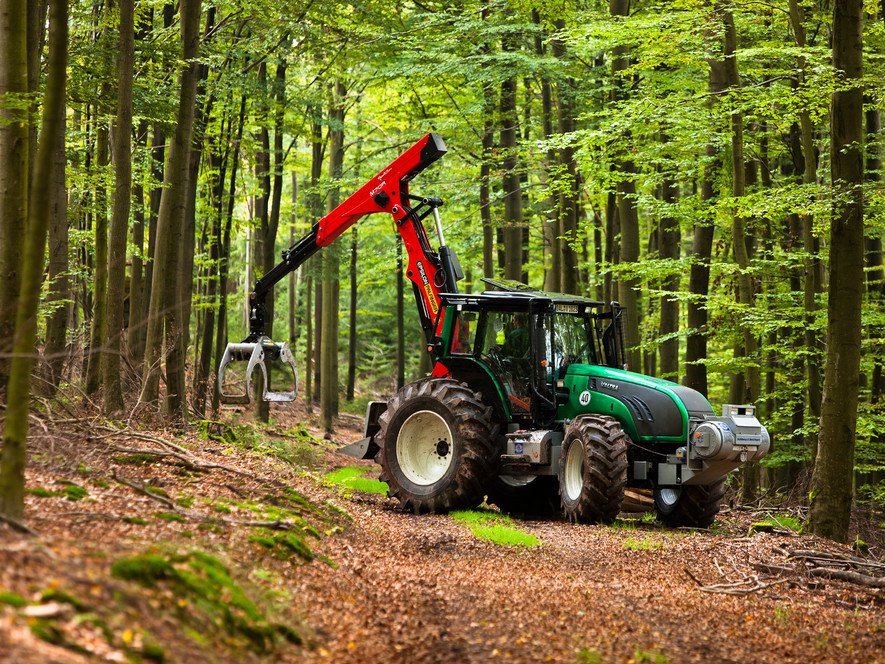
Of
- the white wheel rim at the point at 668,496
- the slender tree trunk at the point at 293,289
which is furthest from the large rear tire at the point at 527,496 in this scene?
the slender tree trunk at the point at 293,289

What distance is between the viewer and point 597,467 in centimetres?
1024

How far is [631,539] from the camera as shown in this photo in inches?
377

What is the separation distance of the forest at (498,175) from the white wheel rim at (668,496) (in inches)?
74.3

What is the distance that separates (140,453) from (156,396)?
427 cm

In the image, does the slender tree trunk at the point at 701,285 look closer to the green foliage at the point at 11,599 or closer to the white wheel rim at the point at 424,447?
the white wheel rim at the point at 424,447

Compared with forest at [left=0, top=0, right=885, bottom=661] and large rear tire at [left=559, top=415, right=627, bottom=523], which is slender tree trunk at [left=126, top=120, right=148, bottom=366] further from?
large rear tire at [left=559, top=415, right=627, bottom=523]

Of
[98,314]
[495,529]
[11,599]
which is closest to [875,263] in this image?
[495,529]

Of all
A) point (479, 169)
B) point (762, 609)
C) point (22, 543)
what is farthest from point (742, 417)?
point (479, 169)

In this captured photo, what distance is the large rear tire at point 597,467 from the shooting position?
403 inches

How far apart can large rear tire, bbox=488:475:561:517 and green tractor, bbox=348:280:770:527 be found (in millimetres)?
16

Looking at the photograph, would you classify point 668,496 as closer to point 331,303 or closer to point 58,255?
point 58,255

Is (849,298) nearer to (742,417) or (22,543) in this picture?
(742,417)

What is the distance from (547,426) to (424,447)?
5.37 feet

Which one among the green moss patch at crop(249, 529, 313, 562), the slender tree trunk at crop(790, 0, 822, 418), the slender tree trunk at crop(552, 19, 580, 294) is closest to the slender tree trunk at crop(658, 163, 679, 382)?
the slender tree trunk at crop(552, 19, 580, 294)
